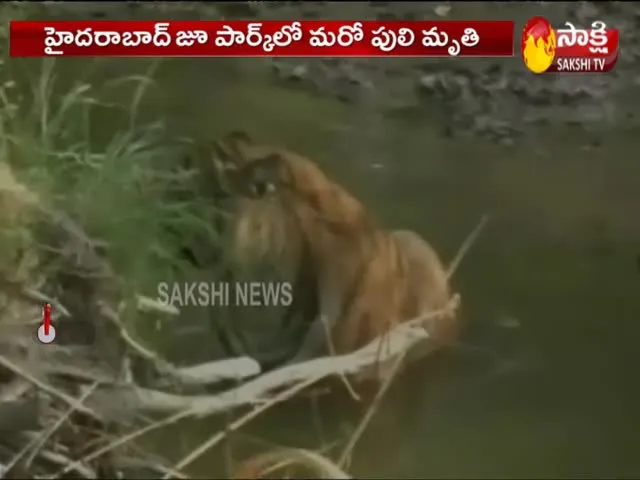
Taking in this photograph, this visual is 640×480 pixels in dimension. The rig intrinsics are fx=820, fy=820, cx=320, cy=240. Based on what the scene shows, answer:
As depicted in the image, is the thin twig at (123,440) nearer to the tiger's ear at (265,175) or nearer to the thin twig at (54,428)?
the thin twig at (54,428)

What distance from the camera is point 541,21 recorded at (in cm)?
76

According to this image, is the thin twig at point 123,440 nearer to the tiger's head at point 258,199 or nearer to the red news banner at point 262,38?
the tiger's head at point 258,199

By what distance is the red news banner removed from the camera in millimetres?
755

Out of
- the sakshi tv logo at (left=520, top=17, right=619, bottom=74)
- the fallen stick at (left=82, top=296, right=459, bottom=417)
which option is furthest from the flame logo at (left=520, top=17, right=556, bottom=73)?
the fallen stick at (left=82, top=296, right=459, bottom=417)

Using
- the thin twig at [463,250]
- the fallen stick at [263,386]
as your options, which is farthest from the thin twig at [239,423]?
the thin twig at [463,250]

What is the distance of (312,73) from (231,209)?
15 centimetres

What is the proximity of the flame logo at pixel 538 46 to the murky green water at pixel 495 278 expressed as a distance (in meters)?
0.06

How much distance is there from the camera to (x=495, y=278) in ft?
2.44

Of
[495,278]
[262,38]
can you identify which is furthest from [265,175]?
[495,278]

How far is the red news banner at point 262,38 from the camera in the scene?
0.75 metres

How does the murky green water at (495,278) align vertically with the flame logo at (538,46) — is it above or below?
below

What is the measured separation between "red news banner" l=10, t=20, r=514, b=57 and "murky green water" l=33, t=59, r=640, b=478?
0.02m

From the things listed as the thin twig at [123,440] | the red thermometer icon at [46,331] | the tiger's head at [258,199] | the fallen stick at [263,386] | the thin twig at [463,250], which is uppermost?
the tiger's head at [258,199]

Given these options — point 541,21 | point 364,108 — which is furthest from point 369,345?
point 541,21
